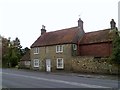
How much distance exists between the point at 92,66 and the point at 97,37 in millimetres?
6887

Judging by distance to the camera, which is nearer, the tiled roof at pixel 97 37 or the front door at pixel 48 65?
the tiled roof at pixel 97 37

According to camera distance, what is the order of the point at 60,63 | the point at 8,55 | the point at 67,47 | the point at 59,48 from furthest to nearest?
the point at 8,55 < the point at 59,48 < the point at 60,63 < the point at 67,47

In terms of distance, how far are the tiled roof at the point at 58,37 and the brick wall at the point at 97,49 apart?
91.2 inches

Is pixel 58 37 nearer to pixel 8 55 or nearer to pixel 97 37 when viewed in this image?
pixel 97 37

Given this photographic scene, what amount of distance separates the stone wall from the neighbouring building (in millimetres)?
1753

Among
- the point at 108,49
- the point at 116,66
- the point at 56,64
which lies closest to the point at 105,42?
the point at 108,49

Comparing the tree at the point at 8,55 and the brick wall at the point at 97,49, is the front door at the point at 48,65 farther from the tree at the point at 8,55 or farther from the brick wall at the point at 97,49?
the tree at the point at 8,55

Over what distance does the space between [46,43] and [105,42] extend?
13.5m

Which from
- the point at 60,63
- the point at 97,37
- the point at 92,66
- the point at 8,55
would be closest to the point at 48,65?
the point at 60,63

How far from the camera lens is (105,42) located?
139 ft

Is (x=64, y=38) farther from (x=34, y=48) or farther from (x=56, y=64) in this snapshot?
(x=34, y=48)

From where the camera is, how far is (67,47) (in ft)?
151

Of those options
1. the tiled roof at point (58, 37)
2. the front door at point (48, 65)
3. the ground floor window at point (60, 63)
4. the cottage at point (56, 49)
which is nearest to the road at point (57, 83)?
the cottage at point (56, 49)

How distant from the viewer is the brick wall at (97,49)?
41.9 m
